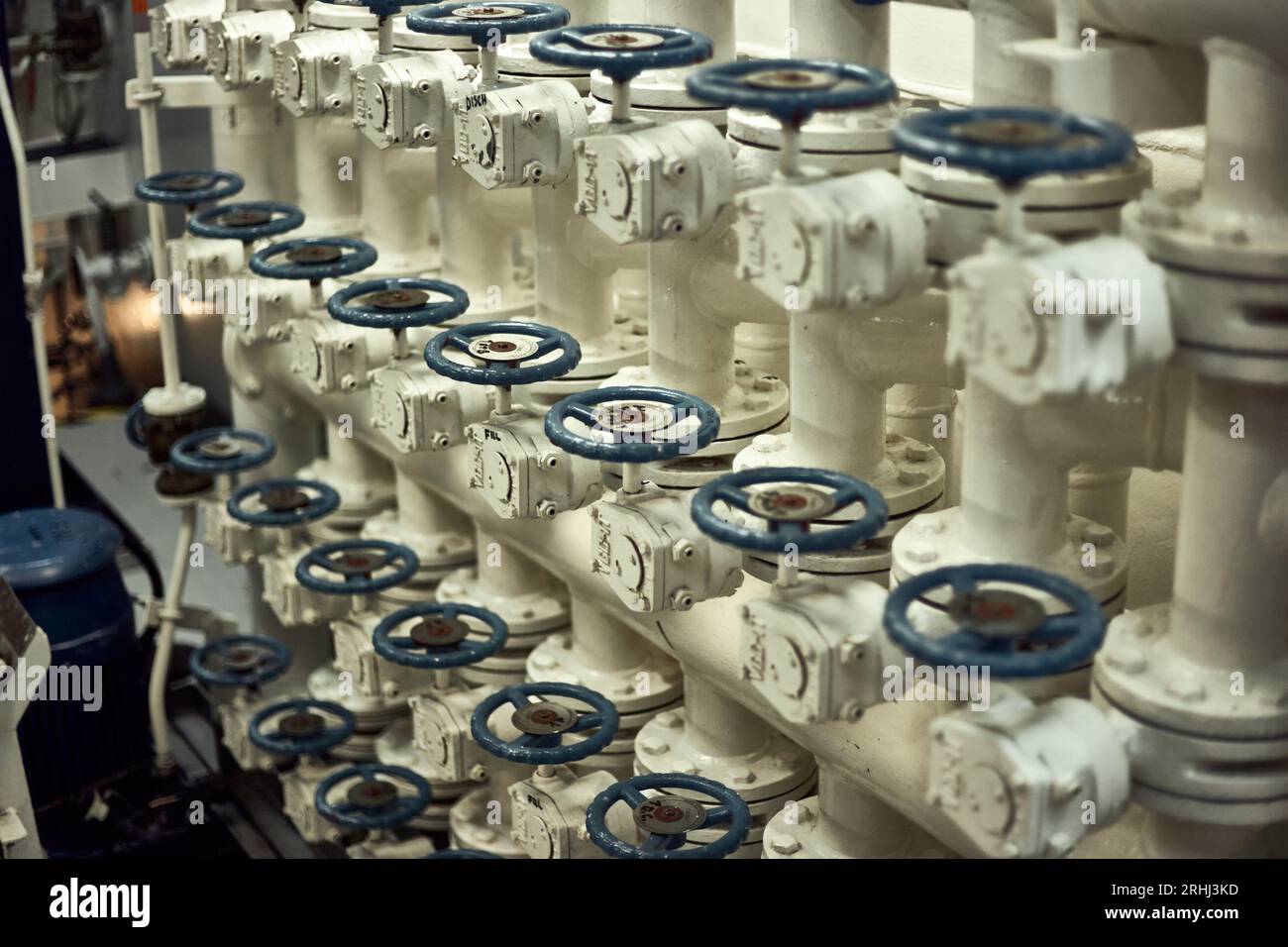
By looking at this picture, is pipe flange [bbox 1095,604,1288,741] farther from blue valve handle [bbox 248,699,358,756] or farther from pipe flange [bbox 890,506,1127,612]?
blue valve handle [bbox 248,699,358,756]

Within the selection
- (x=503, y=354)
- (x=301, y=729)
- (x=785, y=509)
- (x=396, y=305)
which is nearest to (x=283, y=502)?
(x=301, y=729)

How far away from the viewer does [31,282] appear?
4.31m

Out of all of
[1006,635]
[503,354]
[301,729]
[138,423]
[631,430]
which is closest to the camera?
[1006,635]

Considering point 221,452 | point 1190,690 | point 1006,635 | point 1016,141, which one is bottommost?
point 221,452

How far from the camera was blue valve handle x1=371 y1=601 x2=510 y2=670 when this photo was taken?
3408 mm

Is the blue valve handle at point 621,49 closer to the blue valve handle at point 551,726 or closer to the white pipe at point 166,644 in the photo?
the blue valve handle at point 551,726

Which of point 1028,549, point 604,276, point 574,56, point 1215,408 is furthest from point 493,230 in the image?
point 1215,408

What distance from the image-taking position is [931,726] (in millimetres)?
2197

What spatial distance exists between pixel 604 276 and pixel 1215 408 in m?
1.38

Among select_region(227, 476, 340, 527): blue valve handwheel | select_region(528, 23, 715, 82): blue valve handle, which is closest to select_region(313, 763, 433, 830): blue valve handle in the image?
select_region(227, 476, 340, 527): blue valve handwheel

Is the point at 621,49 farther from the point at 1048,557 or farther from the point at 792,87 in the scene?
the point at 1048,557

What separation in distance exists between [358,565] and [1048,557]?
5.73 feet
